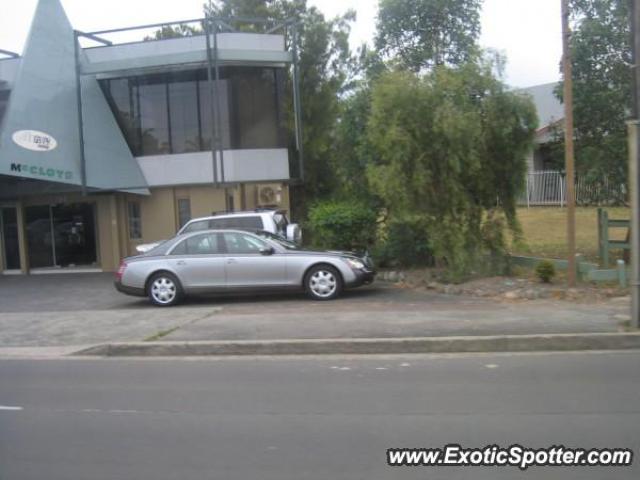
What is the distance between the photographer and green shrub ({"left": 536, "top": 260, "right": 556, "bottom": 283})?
11.9m

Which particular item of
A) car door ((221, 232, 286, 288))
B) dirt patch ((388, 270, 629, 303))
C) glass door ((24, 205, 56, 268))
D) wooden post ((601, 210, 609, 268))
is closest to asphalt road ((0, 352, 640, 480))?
dirt patch ((388, 270, 629, 303))

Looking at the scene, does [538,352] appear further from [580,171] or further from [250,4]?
[250,4]

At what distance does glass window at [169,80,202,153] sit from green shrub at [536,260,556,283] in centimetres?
1129

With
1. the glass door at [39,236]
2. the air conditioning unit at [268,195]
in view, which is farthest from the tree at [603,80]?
the glass door at [39,236]

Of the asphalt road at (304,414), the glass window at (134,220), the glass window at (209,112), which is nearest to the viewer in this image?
the asphalt road at (304,414)

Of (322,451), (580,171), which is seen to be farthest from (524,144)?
(322,451)

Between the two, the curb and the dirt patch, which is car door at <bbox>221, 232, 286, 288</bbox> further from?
the curb

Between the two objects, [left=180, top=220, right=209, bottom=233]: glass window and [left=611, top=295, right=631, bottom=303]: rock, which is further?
[left=180, top=220, right=209, bottom=233]: glass window

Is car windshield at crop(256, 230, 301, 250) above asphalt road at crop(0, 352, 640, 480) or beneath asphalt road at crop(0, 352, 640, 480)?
above

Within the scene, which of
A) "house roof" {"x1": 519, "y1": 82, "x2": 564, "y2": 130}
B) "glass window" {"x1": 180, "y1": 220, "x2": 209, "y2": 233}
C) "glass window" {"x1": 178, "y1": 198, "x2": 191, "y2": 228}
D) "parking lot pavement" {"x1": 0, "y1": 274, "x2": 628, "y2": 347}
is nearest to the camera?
"parking lot pavement" {"x1": 0, "y1": 274, "x2": 628, "y2": 347}

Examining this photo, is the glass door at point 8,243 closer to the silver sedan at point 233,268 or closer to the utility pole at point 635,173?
the silver sedan at point 233,268

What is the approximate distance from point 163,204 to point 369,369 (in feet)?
46.0

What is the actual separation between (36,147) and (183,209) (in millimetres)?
4703

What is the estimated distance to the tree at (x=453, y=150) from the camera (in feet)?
39.4
